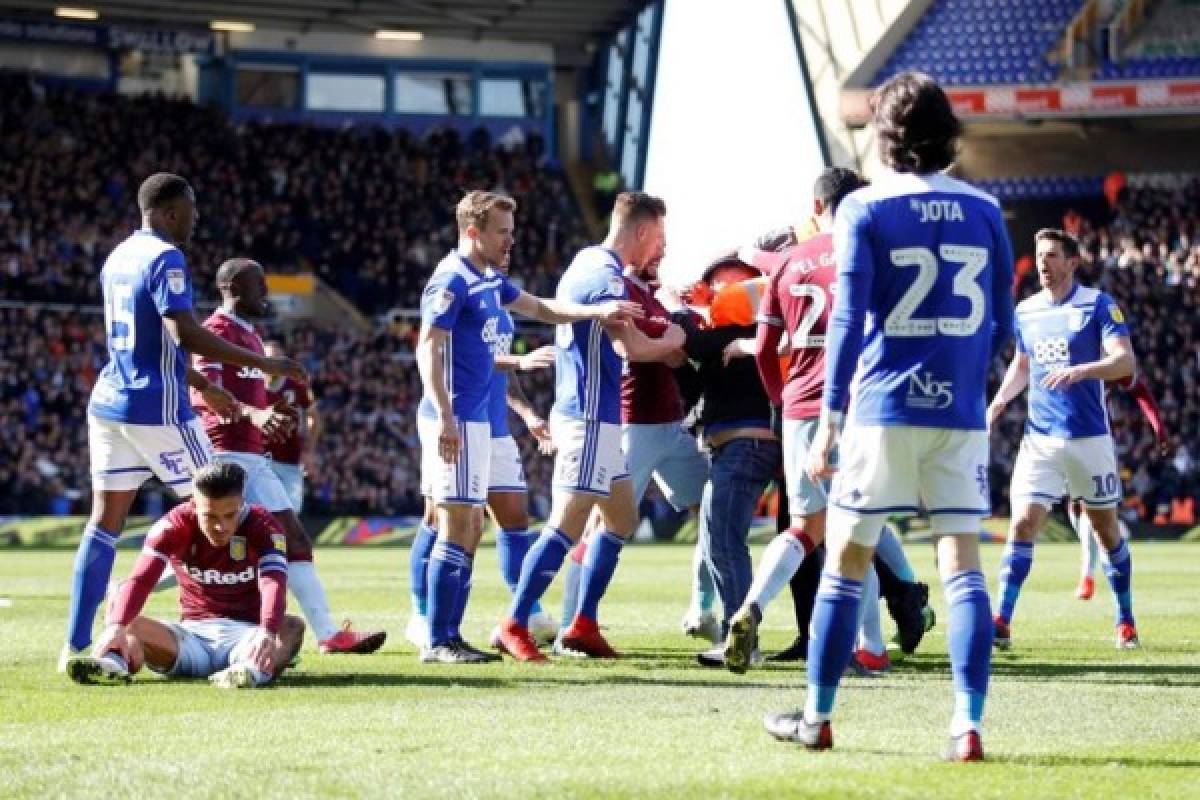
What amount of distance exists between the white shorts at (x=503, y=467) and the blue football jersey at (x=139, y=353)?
7.56ft

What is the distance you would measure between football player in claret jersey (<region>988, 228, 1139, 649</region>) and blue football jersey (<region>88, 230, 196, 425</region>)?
195 inches

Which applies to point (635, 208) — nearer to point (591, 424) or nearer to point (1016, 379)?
point (591, 424)

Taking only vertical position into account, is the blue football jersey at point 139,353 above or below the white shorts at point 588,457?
above

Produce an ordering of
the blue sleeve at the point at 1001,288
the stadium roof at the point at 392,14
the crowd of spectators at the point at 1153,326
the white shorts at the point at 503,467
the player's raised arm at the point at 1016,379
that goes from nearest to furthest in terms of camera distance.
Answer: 1. the blue sleeve at the point at 1001,288
2. the white shorts at the point at 503,467
3. the player's raised arm at the point at 1016,379
4. the crowd of spectators at the point at 1153,326
5. the stadium roof at the point at 392,14

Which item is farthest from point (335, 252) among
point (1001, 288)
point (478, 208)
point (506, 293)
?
point (1001, 288)

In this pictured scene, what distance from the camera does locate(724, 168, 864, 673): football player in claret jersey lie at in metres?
9.50

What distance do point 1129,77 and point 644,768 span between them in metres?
42.7

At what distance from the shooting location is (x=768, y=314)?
9656 millimetres

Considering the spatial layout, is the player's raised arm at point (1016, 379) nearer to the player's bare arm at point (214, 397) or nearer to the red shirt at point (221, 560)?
the player's bare arm at point (214, 397)

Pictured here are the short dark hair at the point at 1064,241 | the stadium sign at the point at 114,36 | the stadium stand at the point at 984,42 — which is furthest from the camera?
the stadium sign at the point at 114,36

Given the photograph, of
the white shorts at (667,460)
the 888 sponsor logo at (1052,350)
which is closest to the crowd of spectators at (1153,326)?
the 888 sponsor logo at (1052,350)

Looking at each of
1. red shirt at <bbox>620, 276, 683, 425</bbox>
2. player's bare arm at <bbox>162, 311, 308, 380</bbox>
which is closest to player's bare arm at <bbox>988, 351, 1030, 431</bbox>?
red shirt at <bbox>620, 276, 683, 425</bbox>

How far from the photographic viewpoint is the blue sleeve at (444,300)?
1038cm

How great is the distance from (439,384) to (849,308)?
3806 mm
